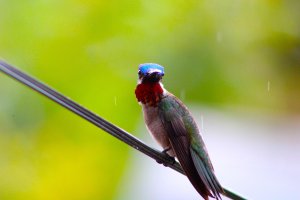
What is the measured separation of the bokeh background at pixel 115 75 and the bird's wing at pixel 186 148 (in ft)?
0.66

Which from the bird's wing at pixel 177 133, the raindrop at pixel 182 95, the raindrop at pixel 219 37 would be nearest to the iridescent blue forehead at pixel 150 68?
the bird's wing at pixel 177 133

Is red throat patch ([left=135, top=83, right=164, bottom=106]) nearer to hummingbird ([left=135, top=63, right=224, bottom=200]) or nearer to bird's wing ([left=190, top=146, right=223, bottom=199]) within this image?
hummingbird ([left=135, top=63, right=224, bottom=200])

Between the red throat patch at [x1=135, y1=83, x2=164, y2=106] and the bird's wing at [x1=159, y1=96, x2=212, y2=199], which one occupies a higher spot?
the red throat patch at [x1=135, y1=83, x2=164, y2=106]

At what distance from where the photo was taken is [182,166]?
13.5 feet

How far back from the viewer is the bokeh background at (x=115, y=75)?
443 centimetres

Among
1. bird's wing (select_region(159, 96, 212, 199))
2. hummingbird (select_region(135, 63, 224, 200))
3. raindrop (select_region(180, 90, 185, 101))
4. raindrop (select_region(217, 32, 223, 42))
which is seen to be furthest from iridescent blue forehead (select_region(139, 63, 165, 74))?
raindrop (select_region(217, 32, 223, 42))

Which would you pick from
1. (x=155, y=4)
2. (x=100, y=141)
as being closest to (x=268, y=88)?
(x=155, y=4)

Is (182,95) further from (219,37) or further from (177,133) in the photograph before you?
(219,37)

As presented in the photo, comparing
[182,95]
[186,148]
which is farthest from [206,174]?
[182,95]

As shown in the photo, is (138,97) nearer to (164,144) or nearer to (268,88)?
(164,144)

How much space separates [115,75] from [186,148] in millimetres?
667

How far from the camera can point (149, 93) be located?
14.4 ft

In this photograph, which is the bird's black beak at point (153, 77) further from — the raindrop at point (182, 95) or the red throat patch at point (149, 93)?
the raindrop at point (182, 95)

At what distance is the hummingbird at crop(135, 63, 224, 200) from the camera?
431 centimetres
